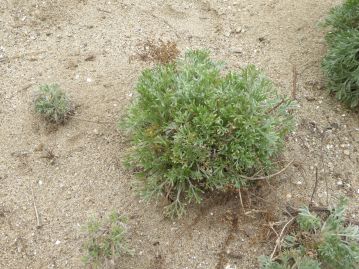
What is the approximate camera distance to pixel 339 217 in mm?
3016

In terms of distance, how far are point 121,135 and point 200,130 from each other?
104 cm

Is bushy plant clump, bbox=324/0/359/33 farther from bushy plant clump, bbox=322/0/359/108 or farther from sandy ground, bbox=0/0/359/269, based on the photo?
sandy ground, bbox=0/0/359/269

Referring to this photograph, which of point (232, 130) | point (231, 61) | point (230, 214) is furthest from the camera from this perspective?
point (231, 61)

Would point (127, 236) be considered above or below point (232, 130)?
below

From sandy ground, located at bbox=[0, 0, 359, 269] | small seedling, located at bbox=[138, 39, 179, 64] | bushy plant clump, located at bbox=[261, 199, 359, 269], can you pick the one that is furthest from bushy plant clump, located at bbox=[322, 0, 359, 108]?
small seedling, located at bbox=[138, 39, 179, 64]

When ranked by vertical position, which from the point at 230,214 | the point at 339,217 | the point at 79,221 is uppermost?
the point at 339,217

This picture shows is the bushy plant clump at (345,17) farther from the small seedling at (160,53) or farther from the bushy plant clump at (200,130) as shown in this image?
the small seedling at (160,53)

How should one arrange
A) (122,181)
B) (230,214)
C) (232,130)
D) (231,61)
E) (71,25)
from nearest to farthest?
(232,130) < (230,214) < (122,181) < (231,61) < (71,25)

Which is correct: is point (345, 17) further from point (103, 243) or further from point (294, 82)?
point (103, 243)

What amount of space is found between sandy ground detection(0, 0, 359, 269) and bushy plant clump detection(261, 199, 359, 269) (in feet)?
0.60

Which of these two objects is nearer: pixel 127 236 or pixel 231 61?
pixel 127 236

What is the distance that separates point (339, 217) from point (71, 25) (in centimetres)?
321

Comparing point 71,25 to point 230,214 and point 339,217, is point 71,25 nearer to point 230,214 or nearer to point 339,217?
point 230,214

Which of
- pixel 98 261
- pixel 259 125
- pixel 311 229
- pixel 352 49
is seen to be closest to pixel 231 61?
pixel 352 49
